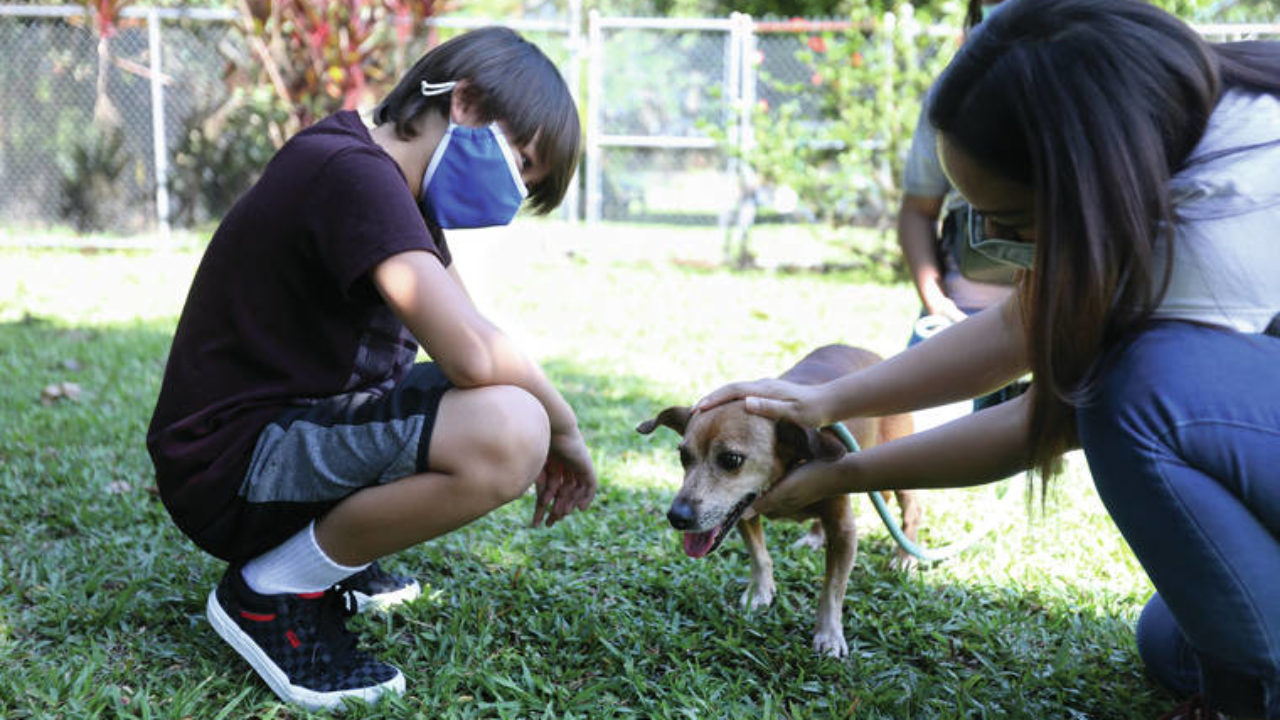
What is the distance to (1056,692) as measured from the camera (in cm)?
252

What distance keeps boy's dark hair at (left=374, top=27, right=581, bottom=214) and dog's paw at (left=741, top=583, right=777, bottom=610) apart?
1.30 meters

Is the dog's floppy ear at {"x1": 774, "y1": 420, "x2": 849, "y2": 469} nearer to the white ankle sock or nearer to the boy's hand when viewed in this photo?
the boy's hand

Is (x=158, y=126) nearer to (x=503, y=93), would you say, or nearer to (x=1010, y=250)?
(x=503, y=93)

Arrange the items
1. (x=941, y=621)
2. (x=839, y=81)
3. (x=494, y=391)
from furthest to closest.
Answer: (x=839, y=81) → (x=941, y=621) → (x=494, y=391)

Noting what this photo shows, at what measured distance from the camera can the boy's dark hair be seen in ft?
8.16

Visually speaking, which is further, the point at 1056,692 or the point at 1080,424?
the point at 1056,692

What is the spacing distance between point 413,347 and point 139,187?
998 cm

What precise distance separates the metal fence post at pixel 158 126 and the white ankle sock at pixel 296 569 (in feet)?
31.2

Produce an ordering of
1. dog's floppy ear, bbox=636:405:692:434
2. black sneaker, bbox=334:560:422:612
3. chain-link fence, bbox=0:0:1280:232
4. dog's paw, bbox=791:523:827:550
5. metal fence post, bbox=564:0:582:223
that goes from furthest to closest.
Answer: metal fence post, bbox=564:0:582:223 → chain-link fence, bbox=0:0:1280:232 → dog's paw, bbox=791:523:827:550 → dog's floppy ear, bbox=636:405:692:434 → black sneaker, bbox=334:560:422:612

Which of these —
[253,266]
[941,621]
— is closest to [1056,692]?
[941,621]

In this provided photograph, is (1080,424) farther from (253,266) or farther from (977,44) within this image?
(253,266)

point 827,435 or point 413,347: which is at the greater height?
point 413,347

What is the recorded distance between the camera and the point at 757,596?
3.04m

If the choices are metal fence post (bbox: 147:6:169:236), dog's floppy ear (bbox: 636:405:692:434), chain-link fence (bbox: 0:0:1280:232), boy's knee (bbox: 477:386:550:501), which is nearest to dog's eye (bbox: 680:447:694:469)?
dog's floppy ear (bbox: 636:405:692:434)
